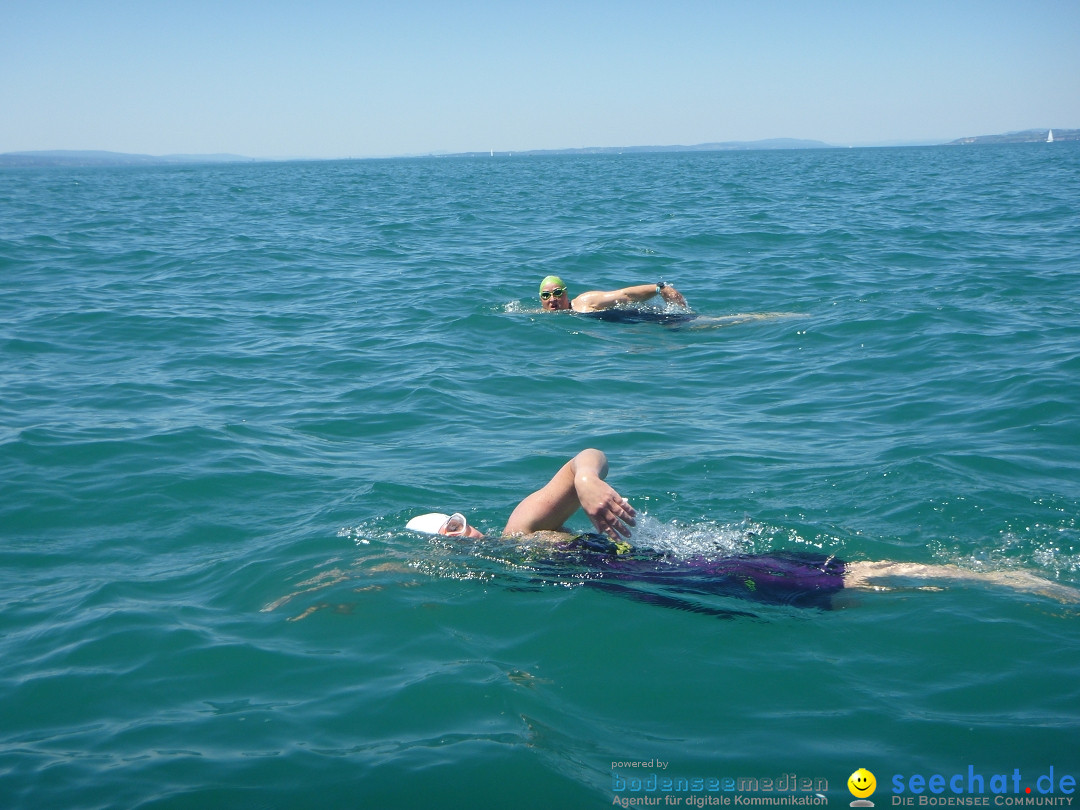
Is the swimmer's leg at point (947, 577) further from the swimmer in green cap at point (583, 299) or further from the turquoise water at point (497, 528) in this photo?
the swimmer in green cap at point (583, 299)

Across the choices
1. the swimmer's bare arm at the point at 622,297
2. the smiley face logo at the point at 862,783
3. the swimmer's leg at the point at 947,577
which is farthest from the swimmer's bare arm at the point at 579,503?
the swimmer's bare arm at the point at 622,297

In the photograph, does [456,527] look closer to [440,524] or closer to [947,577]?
[440,524]

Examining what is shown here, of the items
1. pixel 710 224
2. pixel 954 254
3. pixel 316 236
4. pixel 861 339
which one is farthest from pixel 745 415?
pixel 316 236

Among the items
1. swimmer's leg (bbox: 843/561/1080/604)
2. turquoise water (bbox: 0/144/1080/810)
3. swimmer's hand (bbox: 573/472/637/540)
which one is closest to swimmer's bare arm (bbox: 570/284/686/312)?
turquoise water (bbox: 0/144/1080/810)

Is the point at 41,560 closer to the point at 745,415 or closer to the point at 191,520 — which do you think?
the point at 191,520

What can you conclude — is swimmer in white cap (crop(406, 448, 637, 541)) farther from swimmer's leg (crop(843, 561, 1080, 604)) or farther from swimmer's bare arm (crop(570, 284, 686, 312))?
swimmer's bare arm (crop(570, 284, 686, 312))

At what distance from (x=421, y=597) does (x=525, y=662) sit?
914mm

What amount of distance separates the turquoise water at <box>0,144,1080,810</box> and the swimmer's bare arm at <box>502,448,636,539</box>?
0.24 meters

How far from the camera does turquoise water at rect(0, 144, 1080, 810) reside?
366 centimetres

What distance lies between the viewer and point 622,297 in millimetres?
11602

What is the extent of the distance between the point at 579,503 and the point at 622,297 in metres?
6.98

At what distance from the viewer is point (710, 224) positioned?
2184cm

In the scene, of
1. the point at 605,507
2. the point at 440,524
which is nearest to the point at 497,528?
the point at 440,524

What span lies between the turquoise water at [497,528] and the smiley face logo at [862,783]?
5cm
